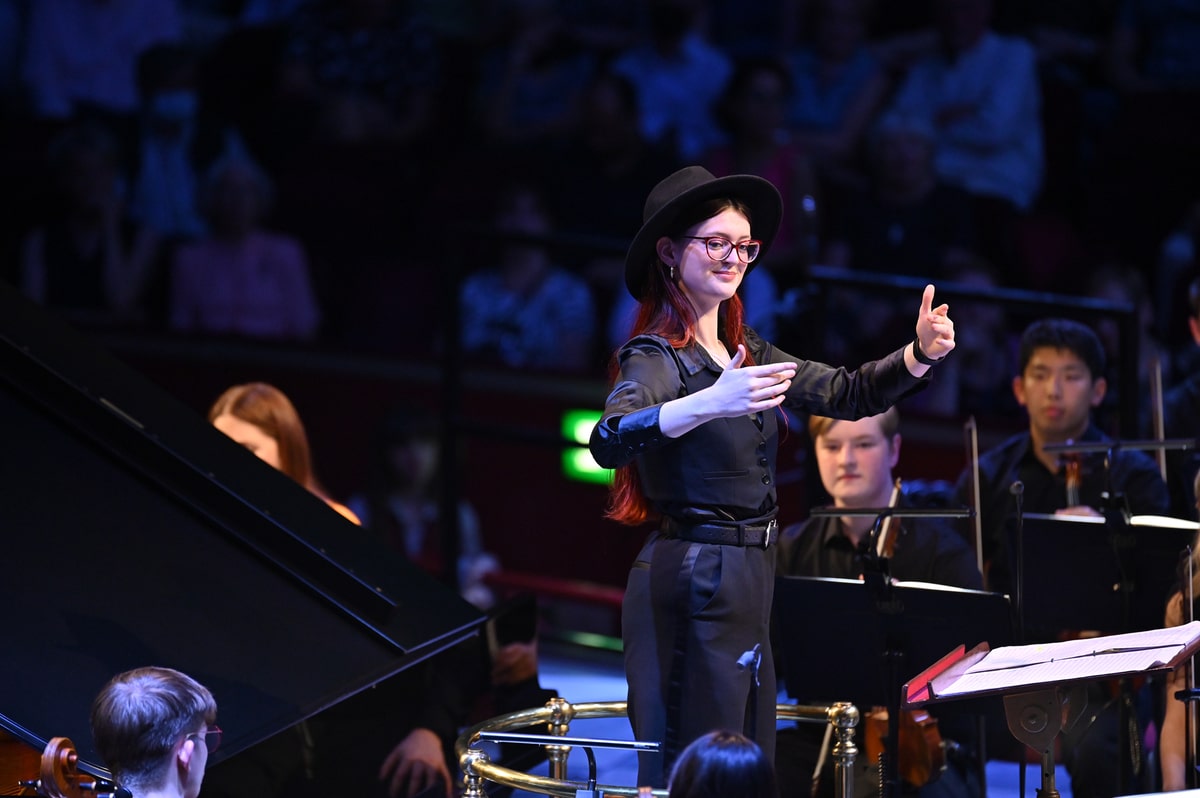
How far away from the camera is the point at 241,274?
31.4 ft

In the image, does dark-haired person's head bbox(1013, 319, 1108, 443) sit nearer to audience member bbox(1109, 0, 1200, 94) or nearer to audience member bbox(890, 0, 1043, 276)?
audience member bbox(890, 0, 1043, 276)

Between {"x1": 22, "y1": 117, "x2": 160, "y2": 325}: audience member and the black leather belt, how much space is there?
7254 millimetres

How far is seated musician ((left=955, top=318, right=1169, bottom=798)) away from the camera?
4969mm

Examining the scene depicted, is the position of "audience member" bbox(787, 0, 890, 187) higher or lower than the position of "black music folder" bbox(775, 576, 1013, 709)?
higher

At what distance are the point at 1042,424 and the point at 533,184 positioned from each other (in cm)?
438

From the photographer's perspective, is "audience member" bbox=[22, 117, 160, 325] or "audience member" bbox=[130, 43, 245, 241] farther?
"audience member" bbox=[130, 43, 245, 241]

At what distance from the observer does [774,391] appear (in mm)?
3090

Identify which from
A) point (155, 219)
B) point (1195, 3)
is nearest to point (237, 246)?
point (155, 219)

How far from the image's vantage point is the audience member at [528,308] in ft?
27.6

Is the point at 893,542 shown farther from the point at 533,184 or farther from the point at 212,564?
the point at 533,184

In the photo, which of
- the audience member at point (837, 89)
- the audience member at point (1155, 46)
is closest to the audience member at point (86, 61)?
the audience member at point (837, 89)

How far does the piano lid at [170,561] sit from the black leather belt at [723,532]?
0.84 m

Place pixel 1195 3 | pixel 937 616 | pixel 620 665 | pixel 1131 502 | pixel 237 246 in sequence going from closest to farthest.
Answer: pixel 937 616, pixel 1131 502, pixel 620 665, pixel 1195 3, pixel 237 246

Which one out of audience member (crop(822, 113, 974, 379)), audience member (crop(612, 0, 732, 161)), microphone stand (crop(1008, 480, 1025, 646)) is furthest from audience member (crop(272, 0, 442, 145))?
microphone stand (crop(1008, 480, 1025, 646))
